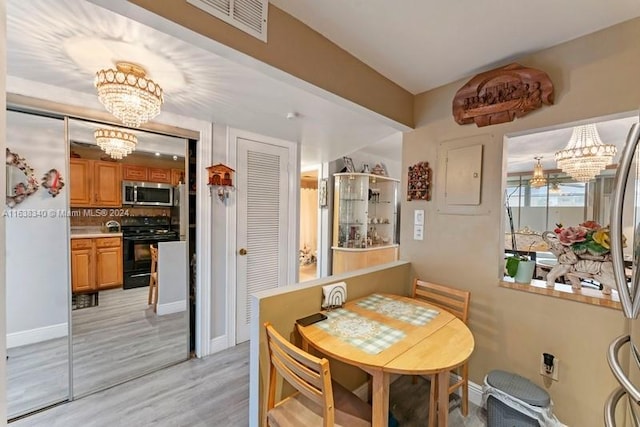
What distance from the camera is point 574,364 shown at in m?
1.61

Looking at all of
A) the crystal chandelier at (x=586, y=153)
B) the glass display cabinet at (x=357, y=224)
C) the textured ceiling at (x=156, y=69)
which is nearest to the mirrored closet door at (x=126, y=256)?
the textured ceiling at (x=156, y=69)

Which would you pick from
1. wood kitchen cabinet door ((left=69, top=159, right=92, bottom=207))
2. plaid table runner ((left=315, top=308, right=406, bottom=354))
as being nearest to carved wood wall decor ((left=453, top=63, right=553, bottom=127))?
plaid table runner ((left=315, top=308, right=406, bottom=354))

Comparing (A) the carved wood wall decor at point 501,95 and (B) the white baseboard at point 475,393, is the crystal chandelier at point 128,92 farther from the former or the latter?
(B) the white baseboard at point 475,393

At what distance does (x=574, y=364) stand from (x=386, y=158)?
4.06 metres

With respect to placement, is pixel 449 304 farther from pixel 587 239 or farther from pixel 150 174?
pixel 150 174

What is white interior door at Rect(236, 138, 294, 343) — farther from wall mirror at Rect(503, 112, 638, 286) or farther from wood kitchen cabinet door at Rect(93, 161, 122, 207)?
wall mirror at Rect(503, 112, 638, 286)

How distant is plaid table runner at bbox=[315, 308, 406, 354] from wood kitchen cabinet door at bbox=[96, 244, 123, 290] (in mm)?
1761

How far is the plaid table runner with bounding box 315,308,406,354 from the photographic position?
51.5 inches

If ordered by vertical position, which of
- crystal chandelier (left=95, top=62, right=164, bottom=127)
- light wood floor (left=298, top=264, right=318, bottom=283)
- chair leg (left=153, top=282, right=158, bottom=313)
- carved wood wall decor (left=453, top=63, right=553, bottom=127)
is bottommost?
light wood floor (left=298, top=264, right=318, bottom=283)

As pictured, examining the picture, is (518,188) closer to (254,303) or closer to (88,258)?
(254,303)

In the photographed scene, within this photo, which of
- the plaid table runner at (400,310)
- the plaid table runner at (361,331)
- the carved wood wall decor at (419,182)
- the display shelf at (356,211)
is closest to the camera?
the plaid table runner at (361,331)

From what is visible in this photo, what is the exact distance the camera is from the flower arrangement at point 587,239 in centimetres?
153

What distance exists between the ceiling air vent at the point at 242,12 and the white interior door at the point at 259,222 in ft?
4.73

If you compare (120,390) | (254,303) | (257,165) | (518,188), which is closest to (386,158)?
(257,165)
